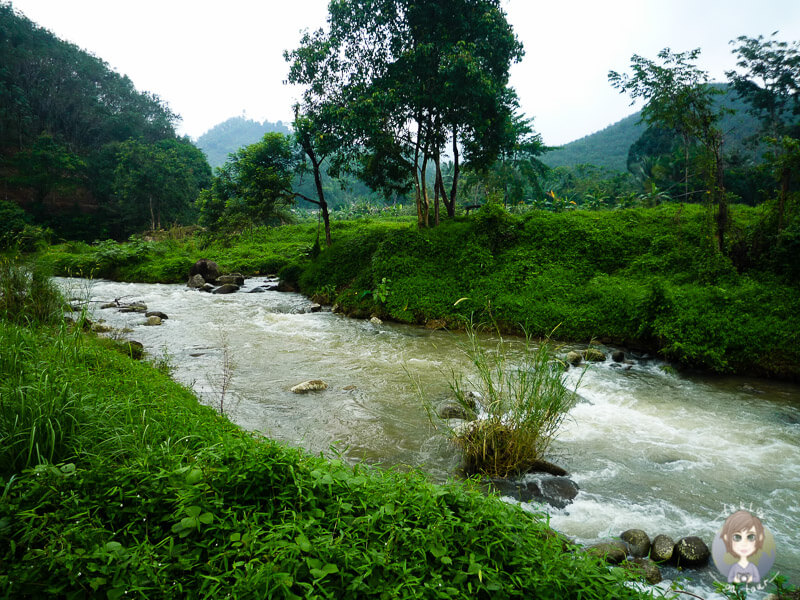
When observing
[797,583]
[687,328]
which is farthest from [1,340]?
[687,328]

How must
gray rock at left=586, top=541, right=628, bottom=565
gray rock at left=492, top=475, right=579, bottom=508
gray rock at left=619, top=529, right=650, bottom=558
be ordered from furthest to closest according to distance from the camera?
1. gray rock at left=492, top=475, right=579, bottom=508
2. gray rock at left=619, top=529, right=650, bottom=558
3. gray rock at left=586, top=541, right=628, bottom=565

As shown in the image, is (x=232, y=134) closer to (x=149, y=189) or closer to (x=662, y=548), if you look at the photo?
(x=149, y=189)

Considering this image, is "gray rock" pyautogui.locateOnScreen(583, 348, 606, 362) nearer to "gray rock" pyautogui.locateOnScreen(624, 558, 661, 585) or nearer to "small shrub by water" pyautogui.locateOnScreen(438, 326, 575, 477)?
"small shrub by water" pyautogui.locateOnScreen(438, 326, 575, 477)

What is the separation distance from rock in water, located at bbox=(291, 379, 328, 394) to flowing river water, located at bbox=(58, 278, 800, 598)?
0.35 ft

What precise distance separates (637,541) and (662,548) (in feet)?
0.58

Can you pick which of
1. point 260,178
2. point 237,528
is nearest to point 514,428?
point 237,528

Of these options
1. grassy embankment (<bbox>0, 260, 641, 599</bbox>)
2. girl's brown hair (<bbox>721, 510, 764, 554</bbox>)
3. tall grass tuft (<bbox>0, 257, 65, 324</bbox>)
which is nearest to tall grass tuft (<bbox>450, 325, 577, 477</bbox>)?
grassy embankment (<bbox>0, 260, 641, 599</bbox>)

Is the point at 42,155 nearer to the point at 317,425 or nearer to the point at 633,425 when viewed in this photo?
the point at 317,425

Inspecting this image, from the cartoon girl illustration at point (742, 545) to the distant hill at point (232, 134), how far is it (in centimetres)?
13743

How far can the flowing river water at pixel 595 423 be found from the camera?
12.5 ft

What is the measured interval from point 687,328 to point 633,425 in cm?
340

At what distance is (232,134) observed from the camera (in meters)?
143

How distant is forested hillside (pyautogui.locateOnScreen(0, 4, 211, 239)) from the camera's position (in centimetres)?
3231

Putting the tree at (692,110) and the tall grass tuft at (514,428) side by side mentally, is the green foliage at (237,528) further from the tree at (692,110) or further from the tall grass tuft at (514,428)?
the tree at (692,110)
